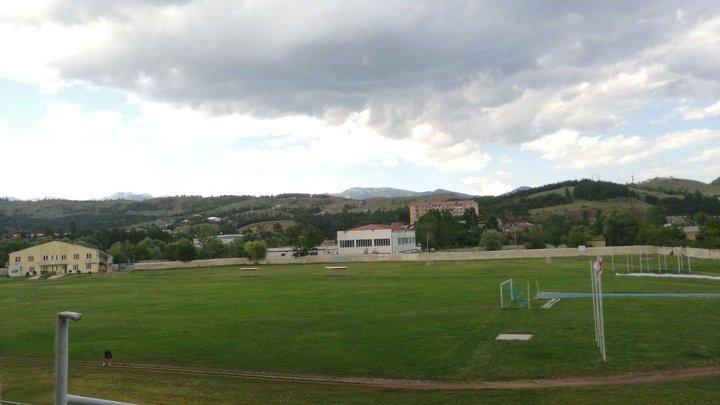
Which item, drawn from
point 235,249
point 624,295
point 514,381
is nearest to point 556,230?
point 235,249

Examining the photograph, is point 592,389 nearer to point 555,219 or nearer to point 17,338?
point 17,338

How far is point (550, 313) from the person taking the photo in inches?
1371

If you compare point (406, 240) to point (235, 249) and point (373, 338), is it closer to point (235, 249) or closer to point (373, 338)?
point (235, 249)

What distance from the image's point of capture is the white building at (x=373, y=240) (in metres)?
137

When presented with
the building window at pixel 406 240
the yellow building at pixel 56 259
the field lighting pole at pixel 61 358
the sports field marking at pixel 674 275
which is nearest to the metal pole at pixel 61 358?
the field lighting pole at pixel 61 358

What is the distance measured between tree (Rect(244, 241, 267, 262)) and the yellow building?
28690mm

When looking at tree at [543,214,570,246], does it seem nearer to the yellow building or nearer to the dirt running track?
the yellow building

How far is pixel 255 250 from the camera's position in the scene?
4636 inches

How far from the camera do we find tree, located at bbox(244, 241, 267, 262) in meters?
118

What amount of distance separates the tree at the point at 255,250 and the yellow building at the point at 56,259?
2869 centimetres

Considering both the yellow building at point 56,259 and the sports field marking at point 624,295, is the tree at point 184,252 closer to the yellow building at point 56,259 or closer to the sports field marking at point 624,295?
the yellow building at point 56,259

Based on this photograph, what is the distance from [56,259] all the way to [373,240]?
6619cm

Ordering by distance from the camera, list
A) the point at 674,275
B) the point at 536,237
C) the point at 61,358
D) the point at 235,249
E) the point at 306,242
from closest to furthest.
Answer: the point at 61,358
the point at 674,275
the point at 306,242
the point at 235,249
the point at 536,237

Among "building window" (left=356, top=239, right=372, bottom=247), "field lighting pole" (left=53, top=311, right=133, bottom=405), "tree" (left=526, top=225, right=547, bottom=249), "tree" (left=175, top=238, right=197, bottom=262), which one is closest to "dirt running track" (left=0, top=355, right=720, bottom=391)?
"field lighting pole" (left=53, top=311, right=133, bottom=405)
